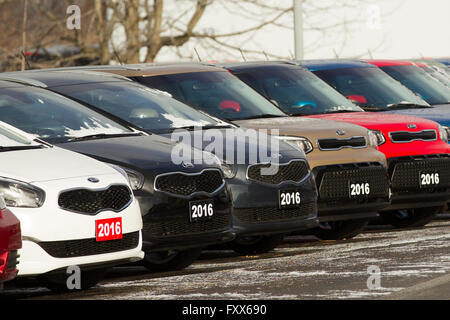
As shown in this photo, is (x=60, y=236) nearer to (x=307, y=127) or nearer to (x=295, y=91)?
(x=307, y=127)

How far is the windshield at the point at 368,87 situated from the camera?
15789 millimetres

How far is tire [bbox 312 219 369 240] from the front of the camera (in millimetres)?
12977

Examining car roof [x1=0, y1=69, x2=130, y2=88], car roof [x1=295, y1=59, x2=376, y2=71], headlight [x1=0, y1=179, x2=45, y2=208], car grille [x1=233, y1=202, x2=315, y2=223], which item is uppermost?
car roof [x1=295, y1=59, x2=376, y2=71]

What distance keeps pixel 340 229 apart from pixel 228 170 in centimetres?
256

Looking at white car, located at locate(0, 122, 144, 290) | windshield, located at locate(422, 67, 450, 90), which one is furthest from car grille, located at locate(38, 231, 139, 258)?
windshield, located at locate(422, 67, 450, 90)

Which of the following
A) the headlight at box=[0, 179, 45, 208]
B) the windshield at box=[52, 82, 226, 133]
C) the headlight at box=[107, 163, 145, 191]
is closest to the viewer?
the headlight at box=[0, 179, 45, 208]

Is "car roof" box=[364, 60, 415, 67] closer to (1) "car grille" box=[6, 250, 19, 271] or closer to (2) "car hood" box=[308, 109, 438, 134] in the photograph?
(2) "car hood" box=[308, 109, 438, 134]

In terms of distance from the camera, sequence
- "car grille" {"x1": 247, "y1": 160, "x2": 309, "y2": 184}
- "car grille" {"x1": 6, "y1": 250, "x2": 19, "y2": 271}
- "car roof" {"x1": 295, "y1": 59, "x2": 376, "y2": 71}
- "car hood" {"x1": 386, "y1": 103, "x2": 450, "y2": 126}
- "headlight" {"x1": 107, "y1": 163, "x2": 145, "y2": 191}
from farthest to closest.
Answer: "car roof" {"x1": 295, "y1": 59, "x2": 376, "y2": 71}
"car hood" {"x1": 386, "y1": 103, "x2": 450, "y2": 126}
"car grille" {"x1": 247, "y1": 160, "x2": 309, "y2": 184}
"headlight" {"x1": 107, "y1": 163, "x2": 145, "y2": 191}
"car grille" {"x1": 6, "y1": 250, "x2": 19, "y2": 271}

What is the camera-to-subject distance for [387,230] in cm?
1396

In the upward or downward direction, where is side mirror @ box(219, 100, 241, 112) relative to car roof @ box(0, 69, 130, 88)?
downward

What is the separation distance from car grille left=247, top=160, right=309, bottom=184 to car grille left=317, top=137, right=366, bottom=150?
0.85 meters

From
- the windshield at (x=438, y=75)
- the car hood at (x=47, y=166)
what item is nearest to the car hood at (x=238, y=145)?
the car hood at (x=47, y=166)
